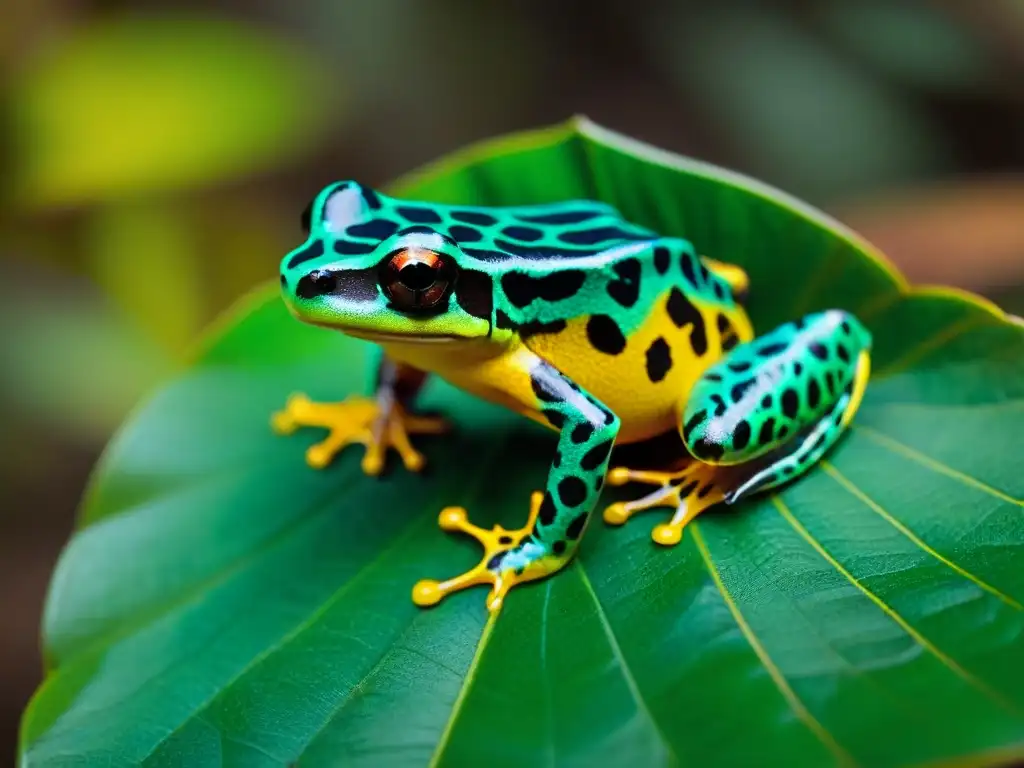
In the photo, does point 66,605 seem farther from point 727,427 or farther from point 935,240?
point 935,240

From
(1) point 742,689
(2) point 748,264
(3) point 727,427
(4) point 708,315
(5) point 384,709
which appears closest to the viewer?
(1) point 742,689

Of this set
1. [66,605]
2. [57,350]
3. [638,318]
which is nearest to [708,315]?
[638,318]

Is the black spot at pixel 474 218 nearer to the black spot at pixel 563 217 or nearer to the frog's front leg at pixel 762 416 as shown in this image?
the black spot at pixel 563 217

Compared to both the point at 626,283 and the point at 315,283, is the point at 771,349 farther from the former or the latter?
the point at 315,283

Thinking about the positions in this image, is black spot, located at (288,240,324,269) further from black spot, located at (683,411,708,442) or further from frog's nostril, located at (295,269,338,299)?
black spot, located at (683,411,708,442)

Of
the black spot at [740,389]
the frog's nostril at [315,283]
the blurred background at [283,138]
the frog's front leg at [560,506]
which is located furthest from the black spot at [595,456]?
the blurred background at [283,138]

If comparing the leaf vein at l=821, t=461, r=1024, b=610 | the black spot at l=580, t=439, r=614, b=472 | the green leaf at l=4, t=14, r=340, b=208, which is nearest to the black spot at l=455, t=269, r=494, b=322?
the black spot at l=580, t=439, r=614, b=472

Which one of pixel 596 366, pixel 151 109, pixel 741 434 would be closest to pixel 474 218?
pixel 596 366
